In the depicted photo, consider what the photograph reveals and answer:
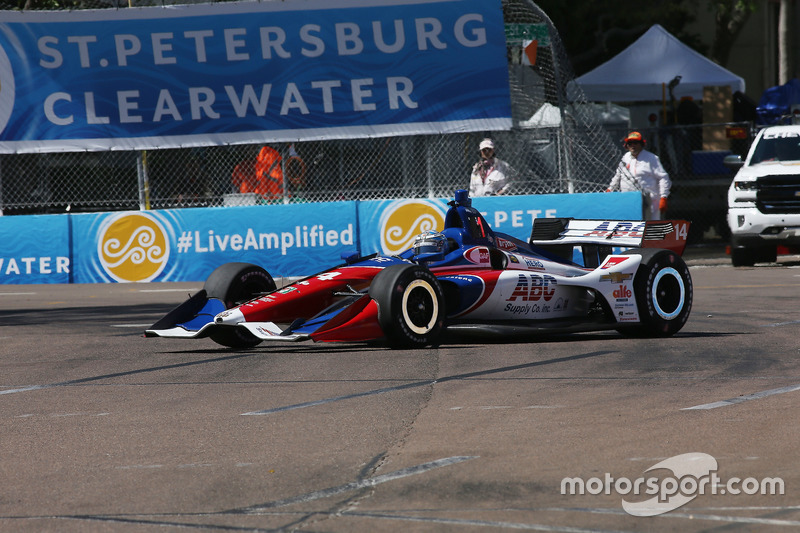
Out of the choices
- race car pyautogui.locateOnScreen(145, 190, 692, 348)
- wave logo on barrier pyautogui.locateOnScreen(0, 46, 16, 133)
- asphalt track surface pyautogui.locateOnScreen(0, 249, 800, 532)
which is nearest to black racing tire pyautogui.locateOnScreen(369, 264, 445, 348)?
race car pyautogui.locateOnScreen(145, 190, 692, 348)

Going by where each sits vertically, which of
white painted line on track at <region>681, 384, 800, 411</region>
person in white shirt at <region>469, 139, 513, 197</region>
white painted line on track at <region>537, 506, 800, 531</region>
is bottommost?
white painted line on track at <region>681, 384, 800, 411</region>

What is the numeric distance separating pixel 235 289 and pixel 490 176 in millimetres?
8049

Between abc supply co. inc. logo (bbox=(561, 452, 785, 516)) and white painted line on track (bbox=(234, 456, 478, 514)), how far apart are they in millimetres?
556

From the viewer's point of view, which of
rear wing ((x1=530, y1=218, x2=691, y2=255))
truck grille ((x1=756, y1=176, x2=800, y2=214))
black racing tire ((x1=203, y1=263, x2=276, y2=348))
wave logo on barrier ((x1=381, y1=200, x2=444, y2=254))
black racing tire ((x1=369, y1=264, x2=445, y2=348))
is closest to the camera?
black racing tire ((x1=369, y1=264, x2=445, y2=348))

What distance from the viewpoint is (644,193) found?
16.8m

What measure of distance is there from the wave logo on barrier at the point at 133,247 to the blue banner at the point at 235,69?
1302 mm

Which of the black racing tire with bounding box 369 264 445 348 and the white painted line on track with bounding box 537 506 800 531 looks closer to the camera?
the white painted line on track with bounding box 537 506 800 531

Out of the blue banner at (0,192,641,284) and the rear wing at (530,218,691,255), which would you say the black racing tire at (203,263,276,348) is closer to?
the rear wing at (530,218,691,255)

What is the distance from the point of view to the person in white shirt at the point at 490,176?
55.4 ft

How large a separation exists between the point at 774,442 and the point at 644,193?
11834 mm

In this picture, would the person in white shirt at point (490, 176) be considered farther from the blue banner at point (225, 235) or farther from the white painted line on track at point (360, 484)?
the white painted line on track at point (360, 484)

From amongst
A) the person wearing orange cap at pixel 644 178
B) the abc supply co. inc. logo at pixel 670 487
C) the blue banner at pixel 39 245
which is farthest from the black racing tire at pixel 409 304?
the blue banner at pixel 39 245

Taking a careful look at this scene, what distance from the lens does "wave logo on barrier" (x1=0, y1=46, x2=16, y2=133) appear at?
1805 cm

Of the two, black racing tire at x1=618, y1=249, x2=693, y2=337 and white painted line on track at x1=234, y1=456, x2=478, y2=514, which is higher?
black racing tire at x1=618, y1=249, x2=693, y2=337
